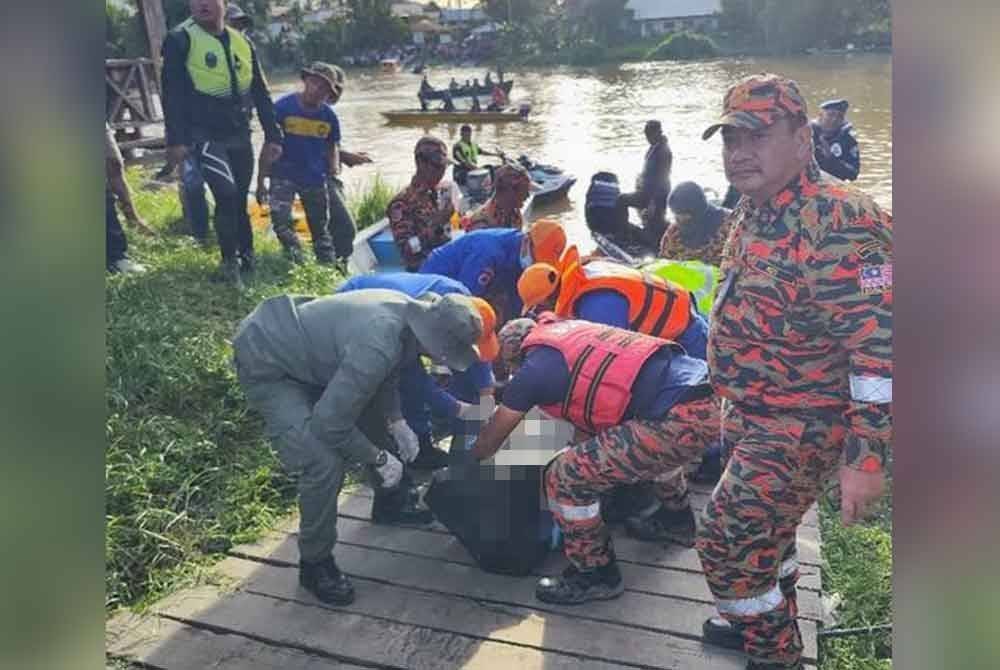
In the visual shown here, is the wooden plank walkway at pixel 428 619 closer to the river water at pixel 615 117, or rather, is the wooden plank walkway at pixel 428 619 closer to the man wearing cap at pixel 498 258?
the man wearing cap at pixel 498 258

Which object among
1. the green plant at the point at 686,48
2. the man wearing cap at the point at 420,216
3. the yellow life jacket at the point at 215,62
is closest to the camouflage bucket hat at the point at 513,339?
the man wearing cap at the point at 420,216

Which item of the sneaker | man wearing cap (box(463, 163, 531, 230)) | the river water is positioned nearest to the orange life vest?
man wearing cap (box(463, 163, 531, 230))

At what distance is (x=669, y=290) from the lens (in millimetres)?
4105

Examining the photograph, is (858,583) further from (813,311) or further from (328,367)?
(328,367)

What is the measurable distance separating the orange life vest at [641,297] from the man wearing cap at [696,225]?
6.48ft

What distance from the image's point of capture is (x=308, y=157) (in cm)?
739

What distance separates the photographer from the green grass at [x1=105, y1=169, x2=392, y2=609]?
3.86 metres

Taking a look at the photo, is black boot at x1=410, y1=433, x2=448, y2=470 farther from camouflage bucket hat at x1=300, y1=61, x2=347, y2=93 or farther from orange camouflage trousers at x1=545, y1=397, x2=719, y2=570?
camouflage bucket hat at x1=300, y1=61, x2=347, y2=93

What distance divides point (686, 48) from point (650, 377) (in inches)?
2297

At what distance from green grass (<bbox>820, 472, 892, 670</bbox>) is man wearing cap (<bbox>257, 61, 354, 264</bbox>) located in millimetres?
4602

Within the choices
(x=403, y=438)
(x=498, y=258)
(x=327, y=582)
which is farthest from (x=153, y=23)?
(x=327, y=582)

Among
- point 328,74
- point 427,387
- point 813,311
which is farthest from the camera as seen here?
point 328,74

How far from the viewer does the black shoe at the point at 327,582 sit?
3.51 metres

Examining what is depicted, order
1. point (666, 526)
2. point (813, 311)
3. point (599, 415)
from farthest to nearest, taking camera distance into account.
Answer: point (666, 526) < point (599, 415) < point (813, 311)
